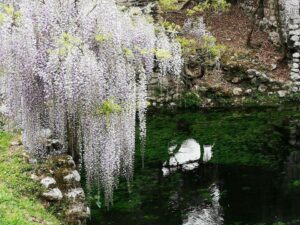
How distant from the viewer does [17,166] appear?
35.3 ft

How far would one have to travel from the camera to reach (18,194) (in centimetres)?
974

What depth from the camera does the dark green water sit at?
37.8 ft

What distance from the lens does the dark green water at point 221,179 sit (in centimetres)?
1152

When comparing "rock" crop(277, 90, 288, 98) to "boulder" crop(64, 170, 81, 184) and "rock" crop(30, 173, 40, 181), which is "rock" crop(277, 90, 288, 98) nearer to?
"boulder" crop(64, 170, 81, 184)

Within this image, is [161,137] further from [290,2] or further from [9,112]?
[290,2]

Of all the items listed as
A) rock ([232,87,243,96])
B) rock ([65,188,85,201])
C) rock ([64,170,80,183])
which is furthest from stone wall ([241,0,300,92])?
rock ([65,188,85,201])

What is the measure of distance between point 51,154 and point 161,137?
A: 6321mm

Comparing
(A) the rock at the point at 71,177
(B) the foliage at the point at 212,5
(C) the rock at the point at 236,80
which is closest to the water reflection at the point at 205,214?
(A) the rock at the point at 71,177

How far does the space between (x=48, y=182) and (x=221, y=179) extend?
511cm

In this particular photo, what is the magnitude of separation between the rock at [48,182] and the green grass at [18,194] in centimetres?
13

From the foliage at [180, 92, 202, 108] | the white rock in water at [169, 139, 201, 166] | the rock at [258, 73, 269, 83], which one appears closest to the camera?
the white rock in water at [169, 139, 201, 166]

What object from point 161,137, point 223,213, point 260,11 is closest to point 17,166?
point 223,213

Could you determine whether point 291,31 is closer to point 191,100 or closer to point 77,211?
point 191,100

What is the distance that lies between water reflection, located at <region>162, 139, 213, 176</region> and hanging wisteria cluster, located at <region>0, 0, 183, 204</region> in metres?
3.36
